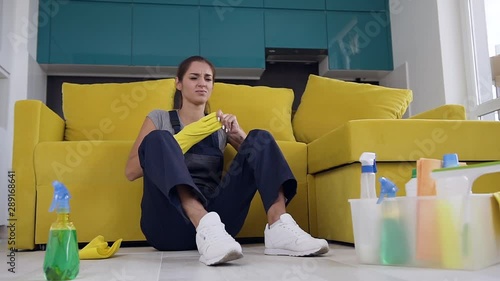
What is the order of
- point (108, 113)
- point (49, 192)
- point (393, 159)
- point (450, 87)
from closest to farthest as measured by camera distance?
point (393, 159)
point (49, 192)
point (108, 113)
point (450, 87)

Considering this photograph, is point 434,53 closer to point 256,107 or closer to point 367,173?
point 256,107

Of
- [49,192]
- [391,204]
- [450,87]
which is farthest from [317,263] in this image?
[450,87]

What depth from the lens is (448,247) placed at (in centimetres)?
124

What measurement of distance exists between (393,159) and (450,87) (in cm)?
171

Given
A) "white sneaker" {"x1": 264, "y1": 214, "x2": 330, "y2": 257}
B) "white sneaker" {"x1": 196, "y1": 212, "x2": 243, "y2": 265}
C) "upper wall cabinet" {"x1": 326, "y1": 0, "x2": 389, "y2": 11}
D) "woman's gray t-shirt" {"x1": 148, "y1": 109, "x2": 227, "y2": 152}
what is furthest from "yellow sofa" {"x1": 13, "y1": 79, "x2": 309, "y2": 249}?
"upper wall cabinet" {"x1": 326, "y1": 0, "x2": 389, "y2": 11}

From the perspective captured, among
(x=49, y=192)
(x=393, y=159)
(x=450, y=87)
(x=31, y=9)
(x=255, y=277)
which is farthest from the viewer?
(x=31, y=9)

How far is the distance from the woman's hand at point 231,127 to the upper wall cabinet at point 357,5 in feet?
8.29

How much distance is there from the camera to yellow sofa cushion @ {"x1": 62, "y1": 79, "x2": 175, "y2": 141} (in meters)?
2.62

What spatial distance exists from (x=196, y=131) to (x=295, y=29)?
8.22ft

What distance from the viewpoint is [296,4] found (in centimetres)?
407

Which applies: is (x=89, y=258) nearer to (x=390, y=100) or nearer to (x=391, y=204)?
(x=391, y=204)

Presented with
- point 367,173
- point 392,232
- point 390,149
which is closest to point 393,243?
point 392,232

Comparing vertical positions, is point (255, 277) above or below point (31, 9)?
below

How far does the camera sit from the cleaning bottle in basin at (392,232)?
4.24 feet
